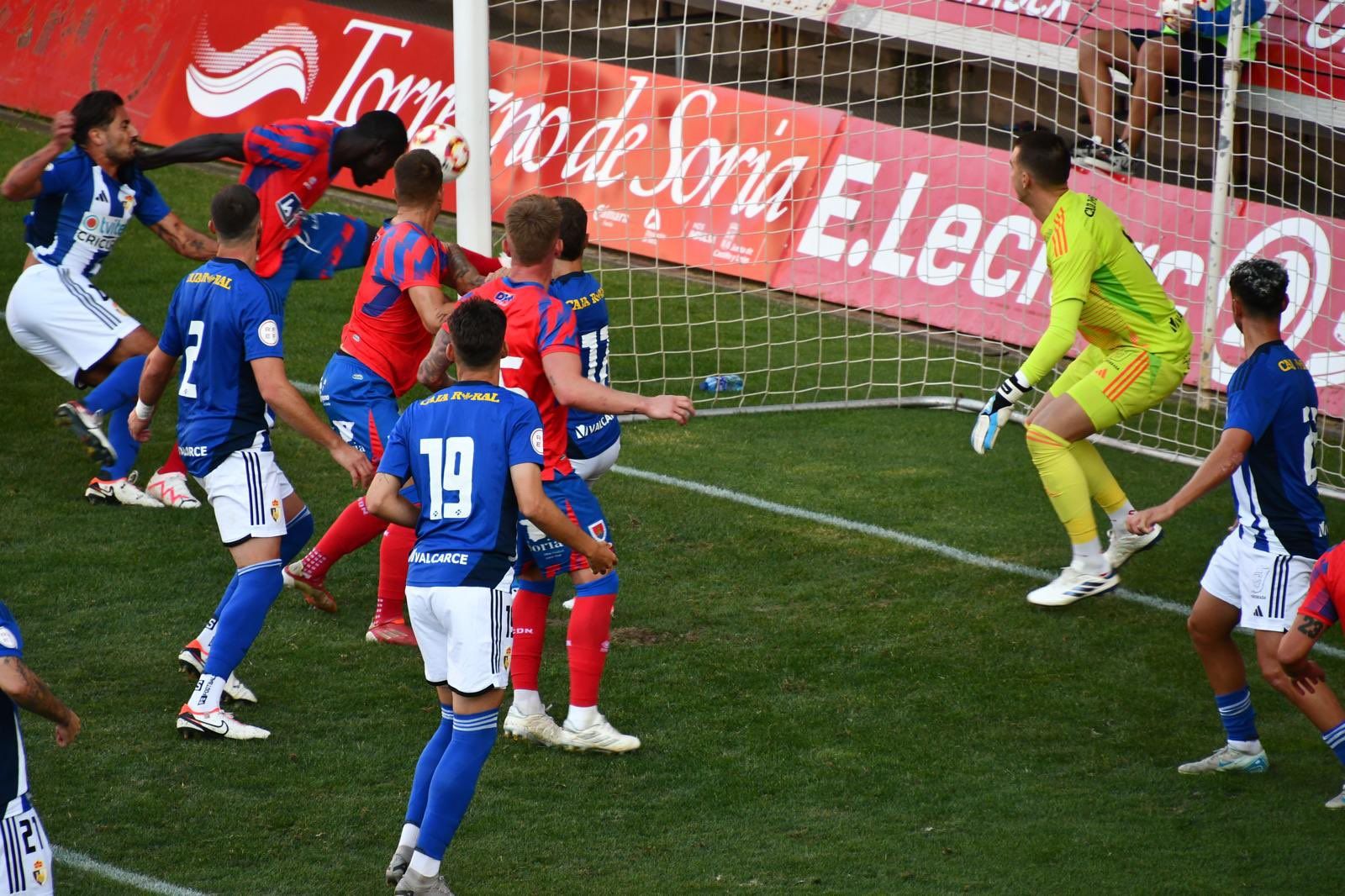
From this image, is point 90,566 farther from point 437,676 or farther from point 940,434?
point 940,434

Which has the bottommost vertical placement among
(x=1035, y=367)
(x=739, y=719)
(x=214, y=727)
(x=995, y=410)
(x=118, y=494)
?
(x=214, y=727)

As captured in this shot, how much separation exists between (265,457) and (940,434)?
16.6 feet

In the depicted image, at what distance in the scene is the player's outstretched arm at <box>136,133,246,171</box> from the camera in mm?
8000

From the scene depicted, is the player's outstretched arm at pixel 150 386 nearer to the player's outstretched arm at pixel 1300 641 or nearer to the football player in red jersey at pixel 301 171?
the football player in red jersey at pixel 301 171

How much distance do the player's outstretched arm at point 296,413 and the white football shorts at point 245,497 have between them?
0.28 m

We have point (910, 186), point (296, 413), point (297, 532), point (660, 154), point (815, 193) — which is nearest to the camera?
point (296, 413)

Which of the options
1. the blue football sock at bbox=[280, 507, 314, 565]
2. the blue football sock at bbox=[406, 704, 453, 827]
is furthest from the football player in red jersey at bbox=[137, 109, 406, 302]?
the blue football sock at bbox=[406, 704, 453, 827]

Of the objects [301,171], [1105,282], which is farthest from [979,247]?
[301,171]

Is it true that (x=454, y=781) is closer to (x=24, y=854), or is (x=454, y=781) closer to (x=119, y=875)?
(x=119, y=875)

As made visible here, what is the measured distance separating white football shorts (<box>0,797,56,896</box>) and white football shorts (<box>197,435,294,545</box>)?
82.9 inches

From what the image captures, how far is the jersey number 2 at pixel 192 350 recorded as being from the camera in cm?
583

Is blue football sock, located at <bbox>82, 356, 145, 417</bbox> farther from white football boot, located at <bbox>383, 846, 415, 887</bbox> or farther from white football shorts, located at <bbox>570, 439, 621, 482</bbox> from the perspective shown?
white football boot, located at <bbox>383, 846, 415, 887</bbox>

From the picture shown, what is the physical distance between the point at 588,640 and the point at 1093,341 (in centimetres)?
317

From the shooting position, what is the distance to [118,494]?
8.25 m
